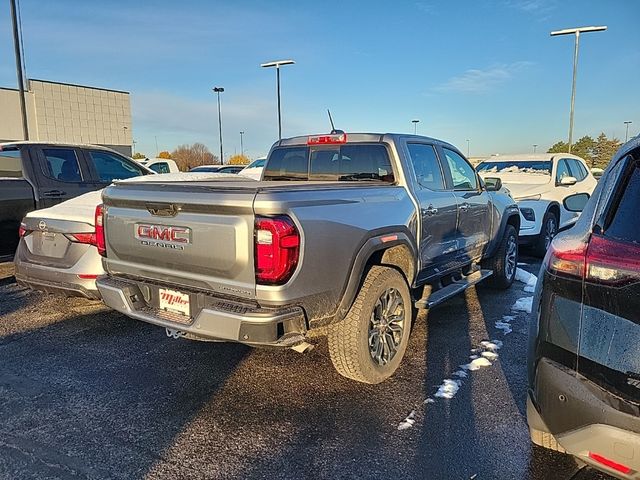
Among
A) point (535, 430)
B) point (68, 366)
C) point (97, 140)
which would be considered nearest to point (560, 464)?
point (535, 430)

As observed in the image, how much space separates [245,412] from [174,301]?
89 centimetres

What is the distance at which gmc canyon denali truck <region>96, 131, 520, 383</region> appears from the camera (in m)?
2.85

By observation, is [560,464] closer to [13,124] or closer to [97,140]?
[13,124]

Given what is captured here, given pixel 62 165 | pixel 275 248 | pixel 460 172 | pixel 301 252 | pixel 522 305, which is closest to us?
pixel 275 248

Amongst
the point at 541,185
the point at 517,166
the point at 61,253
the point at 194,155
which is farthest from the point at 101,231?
the point at 194,155

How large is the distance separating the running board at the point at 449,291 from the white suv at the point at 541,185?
128 inches

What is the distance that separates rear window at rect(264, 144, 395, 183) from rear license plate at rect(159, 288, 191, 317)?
81.5 inches

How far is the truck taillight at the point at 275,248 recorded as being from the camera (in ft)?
9.10

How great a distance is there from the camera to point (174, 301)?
3.31m

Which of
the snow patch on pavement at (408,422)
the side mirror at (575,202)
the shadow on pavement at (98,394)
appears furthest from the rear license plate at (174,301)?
the side mirror at (575,202)

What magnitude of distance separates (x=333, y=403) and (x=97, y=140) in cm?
4639

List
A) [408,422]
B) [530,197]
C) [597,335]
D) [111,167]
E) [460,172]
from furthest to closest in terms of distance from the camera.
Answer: [530,197]
[111,167]
[460,172]
[408,422]
[597,335]

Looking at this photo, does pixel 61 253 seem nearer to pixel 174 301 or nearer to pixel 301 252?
pixel 174 301

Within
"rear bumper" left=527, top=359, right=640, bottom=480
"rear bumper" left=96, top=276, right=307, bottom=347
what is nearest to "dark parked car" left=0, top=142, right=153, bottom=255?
"rear bumper" left=96, top=276, right=307, bottom=347
